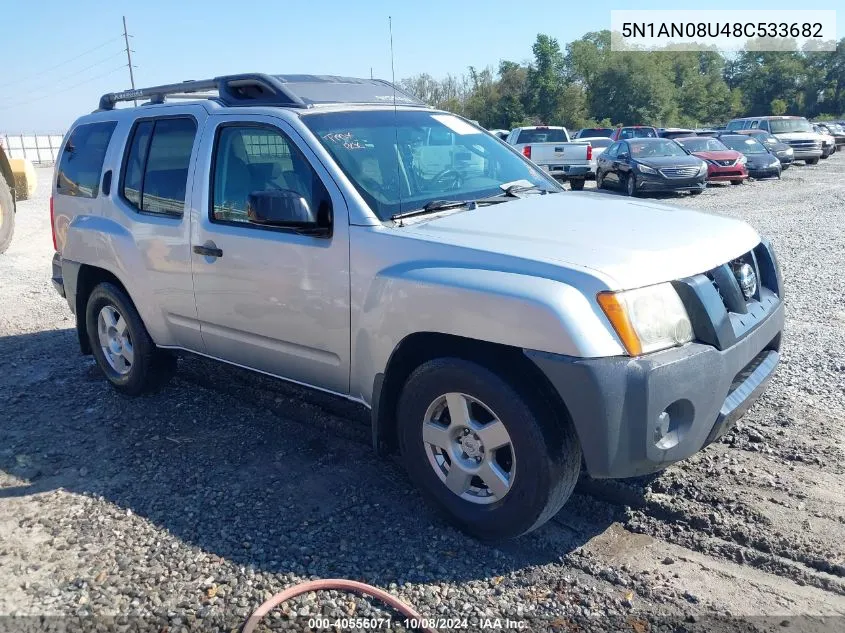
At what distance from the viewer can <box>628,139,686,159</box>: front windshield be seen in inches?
723

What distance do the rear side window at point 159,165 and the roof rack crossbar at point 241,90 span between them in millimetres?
277

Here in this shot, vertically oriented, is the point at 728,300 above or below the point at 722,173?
above

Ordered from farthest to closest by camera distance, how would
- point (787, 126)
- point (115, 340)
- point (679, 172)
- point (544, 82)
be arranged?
point (544, 82)
point (787, 126)
point (679, 172)
point (115, 340)

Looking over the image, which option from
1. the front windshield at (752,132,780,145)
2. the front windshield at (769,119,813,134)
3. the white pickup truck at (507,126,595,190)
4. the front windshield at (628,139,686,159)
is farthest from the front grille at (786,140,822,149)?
the white pickup truck at (507,126,595,190)

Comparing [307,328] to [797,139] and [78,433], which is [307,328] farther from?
[797,139]

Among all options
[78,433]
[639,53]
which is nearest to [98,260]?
[78,433]

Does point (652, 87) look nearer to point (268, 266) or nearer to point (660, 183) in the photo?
point (660, 183)

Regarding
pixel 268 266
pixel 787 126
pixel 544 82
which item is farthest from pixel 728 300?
pixel 544 82

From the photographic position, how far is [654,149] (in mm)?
18609

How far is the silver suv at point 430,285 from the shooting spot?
2926mm

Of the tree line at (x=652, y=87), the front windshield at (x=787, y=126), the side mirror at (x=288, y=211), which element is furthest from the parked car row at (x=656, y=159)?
the tree line at (x=652, y=87)

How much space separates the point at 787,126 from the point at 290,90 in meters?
29.9

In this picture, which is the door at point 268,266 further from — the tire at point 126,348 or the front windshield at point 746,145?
the front windshield at point 746,145

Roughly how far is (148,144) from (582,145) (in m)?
16.9
